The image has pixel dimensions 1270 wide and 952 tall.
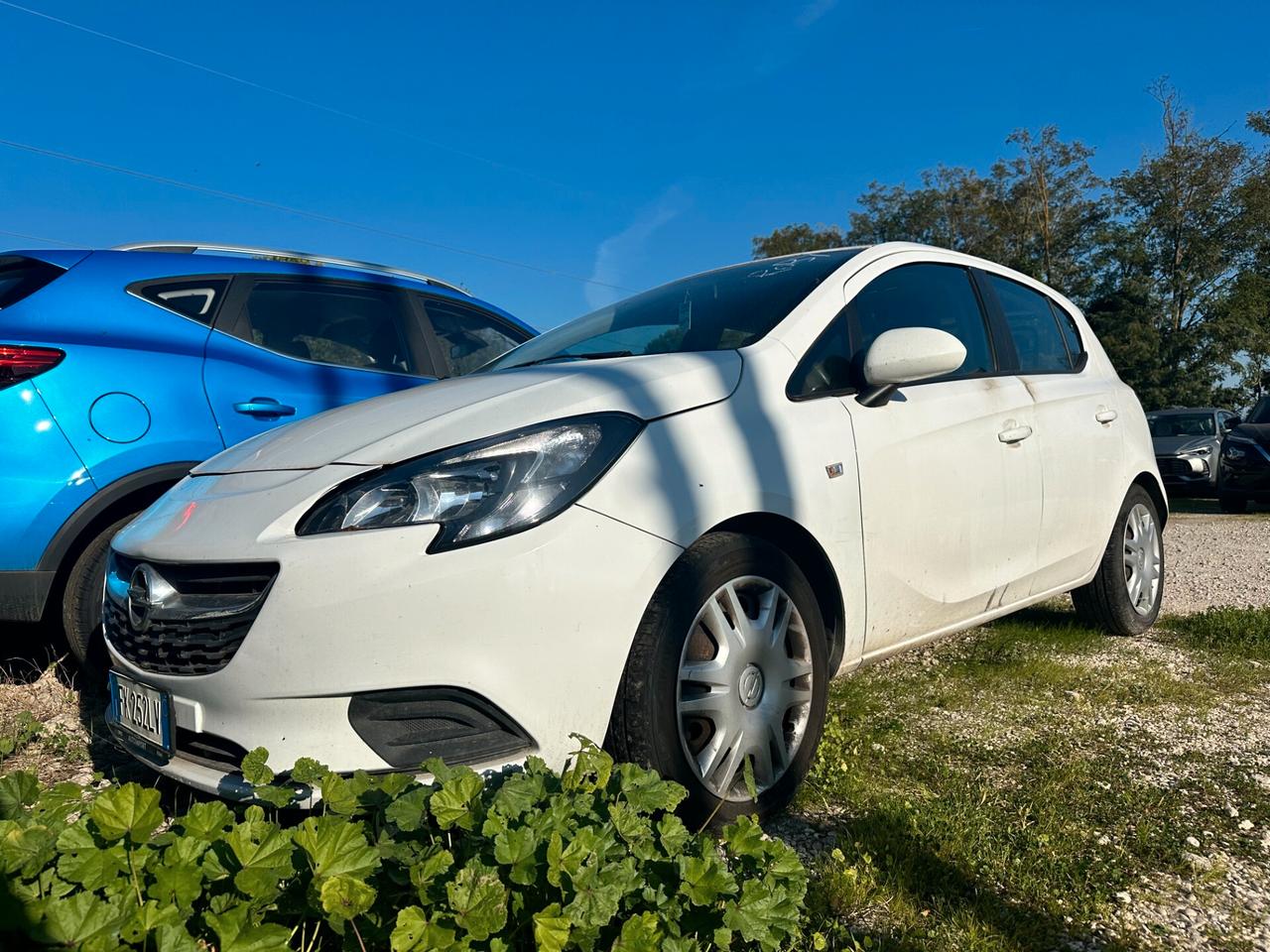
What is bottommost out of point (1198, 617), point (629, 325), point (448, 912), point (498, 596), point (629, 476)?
point (1198, 617)

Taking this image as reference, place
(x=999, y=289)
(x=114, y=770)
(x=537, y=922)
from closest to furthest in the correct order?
1. (x=537, y=922)
2. (x=114, y=770)
3. (x=999, y=289)

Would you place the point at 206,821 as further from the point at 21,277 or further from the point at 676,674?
the point at 21,277

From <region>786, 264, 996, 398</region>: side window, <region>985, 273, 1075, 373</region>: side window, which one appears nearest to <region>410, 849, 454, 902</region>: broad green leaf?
<region>786, 264, 996, 398</region>: side window

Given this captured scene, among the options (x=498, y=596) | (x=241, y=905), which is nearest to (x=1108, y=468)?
(x=498, y=596)

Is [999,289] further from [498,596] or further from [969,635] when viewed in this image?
[498,596]

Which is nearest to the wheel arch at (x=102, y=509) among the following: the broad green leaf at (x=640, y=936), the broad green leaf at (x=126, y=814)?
the broad green leaf at (x=126, y=814)

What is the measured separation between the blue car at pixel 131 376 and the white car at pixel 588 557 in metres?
0.72

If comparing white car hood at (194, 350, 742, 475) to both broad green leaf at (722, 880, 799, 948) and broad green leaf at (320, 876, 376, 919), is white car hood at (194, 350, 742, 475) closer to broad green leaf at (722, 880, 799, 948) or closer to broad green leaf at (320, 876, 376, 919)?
broad green leaf at (320, 876, 376, 919)

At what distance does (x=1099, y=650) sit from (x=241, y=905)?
139 inches

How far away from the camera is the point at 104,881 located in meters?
1.35

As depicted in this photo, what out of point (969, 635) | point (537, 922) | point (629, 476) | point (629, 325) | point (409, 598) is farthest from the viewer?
point (969, 635)

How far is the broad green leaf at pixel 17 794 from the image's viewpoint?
1.55 metres

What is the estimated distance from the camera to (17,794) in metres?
1.58

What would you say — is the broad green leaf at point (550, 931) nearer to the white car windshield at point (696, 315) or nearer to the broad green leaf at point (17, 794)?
the broad green leaf at point (17, 794)
